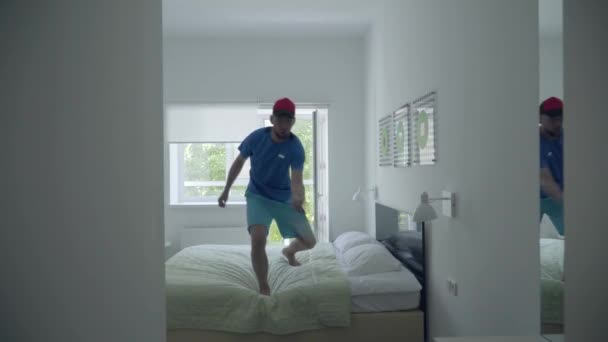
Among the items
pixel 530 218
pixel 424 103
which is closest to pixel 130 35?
pixel 530 218

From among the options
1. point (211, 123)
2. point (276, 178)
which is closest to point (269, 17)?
point (211, 123)

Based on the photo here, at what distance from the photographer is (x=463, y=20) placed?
2.13 metres

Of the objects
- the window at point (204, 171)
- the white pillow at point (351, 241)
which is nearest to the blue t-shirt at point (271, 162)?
the white pillow at point (351, 241)

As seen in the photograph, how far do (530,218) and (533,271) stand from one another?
0.61ft

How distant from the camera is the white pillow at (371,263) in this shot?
2.98 meters

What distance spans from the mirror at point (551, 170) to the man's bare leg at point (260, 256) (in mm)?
1876

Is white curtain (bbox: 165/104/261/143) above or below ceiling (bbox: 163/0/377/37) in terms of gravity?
below

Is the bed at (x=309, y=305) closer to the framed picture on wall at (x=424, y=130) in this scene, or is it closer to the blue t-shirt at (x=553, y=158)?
the framed picture on wall at (x=424, y=130)

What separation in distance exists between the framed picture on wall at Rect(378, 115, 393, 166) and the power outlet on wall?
1.38m

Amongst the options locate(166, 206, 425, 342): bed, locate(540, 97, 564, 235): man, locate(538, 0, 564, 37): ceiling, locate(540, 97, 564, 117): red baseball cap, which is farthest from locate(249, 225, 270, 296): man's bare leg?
locate(538, 0, 564, 37): ceiling

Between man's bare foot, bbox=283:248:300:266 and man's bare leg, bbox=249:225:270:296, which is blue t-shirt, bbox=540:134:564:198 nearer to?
man's bare leg, bbox=249:225:270:296

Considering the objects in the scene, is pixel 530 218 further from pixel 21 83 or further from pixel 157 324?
pixel 21 83

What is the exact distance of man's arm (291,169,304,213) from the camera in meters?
3.30

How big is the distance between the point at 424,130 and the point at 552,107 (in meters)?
1.40
